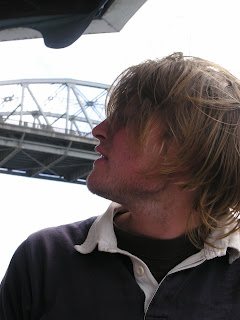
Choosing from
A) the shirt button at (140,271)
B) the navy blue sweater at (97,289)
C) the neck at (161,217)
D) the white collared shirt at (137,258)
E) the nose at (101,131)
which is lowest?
the navy blue sweater at (97,289)

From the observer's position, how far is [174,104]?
3.10ft

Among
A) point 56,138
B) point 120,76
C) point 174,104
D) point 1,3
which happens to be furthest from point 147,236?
point 56,138

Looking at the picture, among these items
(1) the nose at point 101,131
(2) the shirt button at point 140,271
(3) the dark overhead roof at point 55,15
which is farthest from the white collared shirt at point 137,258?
(3) the dark overhead roof at point 55,15

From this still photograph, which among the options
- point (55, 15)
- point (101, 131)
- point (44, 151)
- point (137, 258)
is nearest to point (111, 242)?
point (137, 258)

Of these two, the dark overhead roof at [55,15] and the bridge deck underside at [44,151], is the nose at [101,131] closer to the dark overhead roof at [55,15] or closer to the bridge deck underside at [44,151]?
the dark overhead roof at [55,15]

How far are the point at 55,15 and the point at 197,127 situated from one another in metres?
0.70

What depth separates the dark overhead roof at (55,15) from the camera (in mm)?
1330

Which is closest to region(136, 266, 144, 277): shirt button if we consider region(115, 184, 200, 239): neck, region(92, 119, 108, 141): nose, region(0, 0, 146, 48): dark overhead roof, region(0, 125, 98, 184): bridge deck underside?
region(115, 184, 200, 239): neck

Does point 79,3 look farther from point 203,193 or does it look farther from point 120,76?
point 203,193

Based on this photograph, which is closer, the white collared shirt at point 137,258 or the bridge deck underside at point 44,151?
the white collared shirt at point 137,258

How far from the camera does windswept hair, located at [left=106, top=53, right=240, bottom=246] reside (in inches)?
36.5

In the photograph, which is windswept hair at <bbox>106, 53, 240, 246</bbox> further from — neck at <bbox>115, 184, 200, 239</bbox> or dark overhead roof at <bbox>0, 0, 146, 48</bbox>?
dark overhead roof at <bbox>0, 0, 146, 48</bbox>

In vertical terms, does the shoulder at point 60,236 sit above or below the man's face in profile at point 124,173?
below

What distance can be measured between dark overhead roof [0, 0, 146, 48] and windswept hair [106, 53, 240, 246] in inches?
18.7
